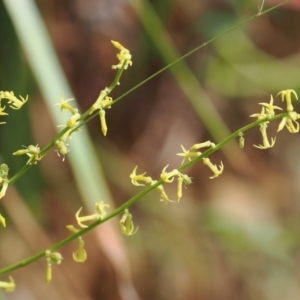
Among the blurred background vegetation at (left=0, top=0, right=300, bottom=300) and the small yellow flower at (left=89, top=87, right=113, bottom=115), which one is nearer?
the small yellow flower at (left=89, top=87, right=113, bottom=115)

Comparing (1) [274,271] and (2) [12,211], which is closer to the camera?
(2) [12,211]

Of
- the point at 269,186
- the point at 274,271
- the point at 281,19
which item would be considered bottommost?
the point at 274,271

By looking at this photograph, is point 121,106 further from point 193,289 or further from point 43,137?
point 193,289

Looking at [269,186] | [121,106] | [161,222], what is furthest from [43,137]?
[269,186]

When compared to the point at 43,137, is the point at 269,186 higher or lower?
lower

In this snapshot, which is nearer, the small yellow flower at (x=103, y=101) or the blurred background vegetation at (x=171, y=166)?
the small yellow flower at (x=103, y=101)

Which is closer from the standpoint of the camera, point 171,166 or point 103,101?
point 103,101

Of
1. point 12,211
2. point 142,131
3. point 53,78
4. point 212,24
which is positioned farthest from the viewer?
point 142,131

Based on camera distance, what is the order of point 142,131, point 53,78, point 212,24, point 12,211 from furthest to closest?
point 142,131
point 212,24
point 12,211
point 53,78
